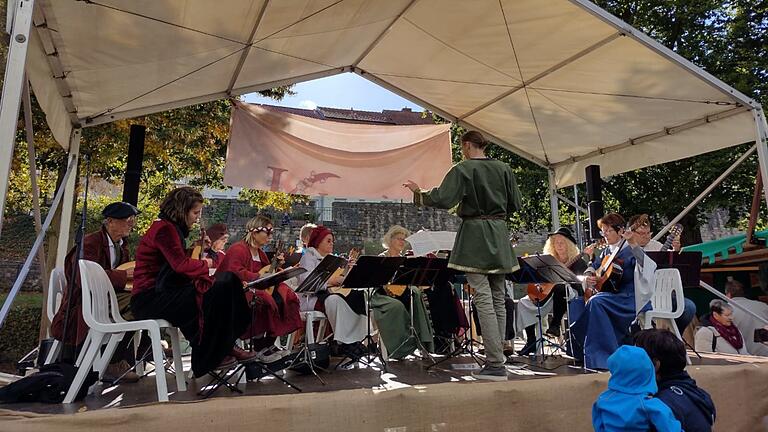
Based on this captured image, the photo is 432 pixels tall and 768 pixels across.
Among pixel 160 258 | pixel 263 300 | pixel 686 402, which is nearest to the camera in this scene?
pixel 686 402

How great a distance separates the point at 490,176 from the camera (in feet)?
13.1

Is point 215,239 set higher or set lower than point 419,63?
lower

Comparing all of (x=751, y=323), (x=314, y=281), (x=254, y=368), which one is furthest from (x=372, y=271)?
(x=751, y=323)

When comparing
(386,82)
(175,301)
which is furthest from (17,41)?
(386,82)

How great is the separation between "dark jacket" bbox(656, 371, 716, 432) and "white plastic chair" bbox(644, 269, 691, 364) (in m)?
2.06

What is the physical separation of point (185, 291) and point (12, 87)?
150cm

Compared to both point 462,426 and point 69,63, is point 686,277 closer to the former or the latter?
point 462,426

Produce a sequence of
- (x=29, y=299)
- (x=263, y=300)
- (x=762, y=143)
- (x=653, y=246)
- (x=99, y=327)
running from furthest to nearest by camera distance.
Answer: (x=29, y=299)
(x=653, y=246)
(x=762, y=143)
(x=263, y=300)
(x=99, y=327)

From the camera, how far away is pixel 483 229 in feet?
12.8

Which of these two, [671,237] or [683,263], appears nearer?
[683,263]

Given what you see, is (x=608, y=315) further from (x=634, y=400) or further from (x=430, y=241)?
(x=430, y=241)

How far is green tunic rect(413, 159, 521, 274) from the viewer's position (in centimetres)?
383

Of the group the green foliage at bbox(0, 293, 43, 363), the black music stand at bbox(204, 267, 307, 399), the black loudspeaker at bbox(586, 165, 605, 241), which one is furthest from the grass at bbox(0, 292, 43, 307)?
the black loudspeaker at bbox(586, 165, 605, 241)

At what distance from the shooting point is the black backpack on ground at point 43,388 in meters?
3.01
